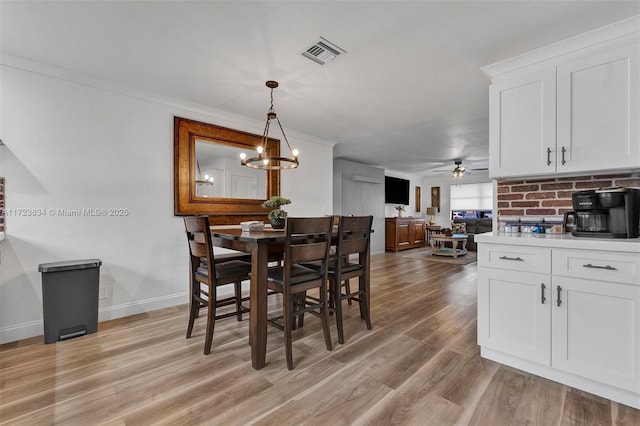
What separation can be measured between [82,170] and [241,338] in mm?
2217

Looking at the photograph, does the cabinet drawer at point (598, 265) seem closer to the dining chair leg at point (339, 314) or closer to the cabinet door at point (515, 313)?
the cabinet door at point (515, 313)

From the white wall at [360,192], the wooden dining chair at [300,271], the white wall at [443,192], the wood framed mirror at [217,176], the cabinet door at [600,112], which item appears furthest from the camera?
the white wall at [443,192]

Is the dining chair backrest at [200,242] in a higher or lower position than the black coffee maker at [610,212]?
lower

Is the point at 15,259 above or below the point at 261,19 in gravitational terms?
below

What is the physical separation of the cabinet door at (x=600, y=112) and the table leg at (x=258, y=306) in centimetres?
227

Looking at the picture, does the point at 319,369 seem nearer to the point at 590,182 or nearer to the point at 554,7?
the point at 590,182

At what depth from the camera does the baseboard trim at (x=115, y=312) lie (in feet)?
7.91

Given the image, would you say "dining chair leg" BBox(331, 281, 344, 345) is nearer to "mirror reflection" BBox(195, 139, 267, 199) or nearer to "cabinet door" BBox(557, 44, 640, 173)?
"cabinet door" BBox(557, 44, 640, 173)

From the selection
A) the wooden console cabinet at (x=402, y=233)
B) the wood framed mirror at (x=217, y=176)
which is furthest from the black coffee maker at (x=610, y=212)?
the wooden console cabinet at (x=402, y=233)

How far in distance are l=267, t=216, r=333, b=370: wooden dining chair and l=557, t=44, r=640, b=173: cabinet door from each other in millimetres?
1853

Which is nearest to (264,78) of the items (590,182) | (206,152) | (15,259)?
(206,152)

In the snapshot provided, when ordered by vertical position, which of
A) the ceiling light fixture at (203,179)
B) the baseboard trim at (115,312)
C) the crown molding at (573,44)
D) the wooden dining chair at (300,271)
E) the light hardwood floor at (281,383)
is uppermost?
the crown molding at (573,44)

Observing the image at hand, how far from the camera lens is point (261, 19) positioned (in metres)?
1.92

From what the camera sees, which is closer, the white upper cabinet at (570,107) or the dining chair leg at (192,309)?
the white upper cabinet at (570,107)
